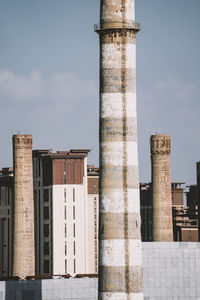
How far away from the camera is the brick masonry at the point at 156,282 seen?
6156 centimetres

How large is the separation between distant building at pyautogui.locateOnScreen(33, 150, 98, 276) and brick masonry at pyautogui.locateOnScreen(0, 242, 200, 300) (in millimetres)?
36661

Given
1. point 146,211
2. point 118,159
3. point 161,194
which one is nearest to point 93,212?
point 146,211

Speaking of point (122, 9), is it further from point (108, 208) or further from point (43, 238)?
point (43, 238)

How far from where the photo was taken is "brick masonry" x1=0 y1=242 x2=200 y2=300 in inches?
2424

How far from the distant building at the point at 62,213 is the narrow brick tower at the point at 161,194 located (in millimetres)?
18313

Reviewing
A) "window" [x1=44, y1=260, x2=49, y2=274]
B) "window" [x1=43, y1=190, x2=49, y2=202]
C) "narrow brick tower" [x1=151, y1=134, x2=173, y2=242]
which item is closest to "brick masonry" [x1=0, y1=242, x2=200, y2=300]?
"narrow brick tower" [x1=151, y1=134, x2=173, y2=242]

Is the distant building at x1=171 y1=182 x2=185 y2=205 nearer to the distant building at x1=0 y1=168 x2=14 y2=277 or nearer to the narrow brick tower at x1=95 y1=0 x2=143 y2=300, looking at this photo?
the distant building at x1=0 y1=168 x2=14 y2=277

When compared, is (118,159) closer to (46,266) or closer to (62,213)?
(62,213)

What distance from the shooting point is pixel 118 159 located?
41125mm

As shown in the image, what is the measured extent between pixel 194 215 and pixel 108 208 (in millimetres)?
74095

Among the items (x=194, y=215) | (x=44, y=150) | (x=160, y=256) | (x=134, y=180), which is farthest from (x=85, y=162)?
(x=134, y=180)

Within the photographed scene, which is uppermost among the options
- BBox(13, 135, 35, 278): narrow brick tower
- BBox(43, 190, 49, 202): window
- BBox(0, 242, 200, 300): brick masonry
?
BBox(43, 190, 49, 202): window

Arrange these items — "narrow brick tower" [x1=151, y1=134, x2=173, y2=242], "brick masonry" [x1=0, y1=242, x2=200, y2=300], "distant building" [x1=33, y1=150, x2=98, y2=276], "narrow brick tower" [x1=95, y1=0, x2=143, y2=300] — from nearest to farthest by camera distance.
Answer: "narrow brick tower" [x1=95, y1=0, x2=143, y2=300] < "brick masonry" [x1=0, y1=242, x2=200, y2=300] < "narrow brick tower" [x1=151, y1=134, x2=173, y2=242] < "distant building" [x1=33, y1=150, x2=98, y2=276]

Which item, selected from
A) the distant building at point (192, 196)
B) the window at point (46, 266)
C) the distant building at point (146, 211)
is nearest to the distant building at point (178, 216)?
the distant building at point (146, 211)
